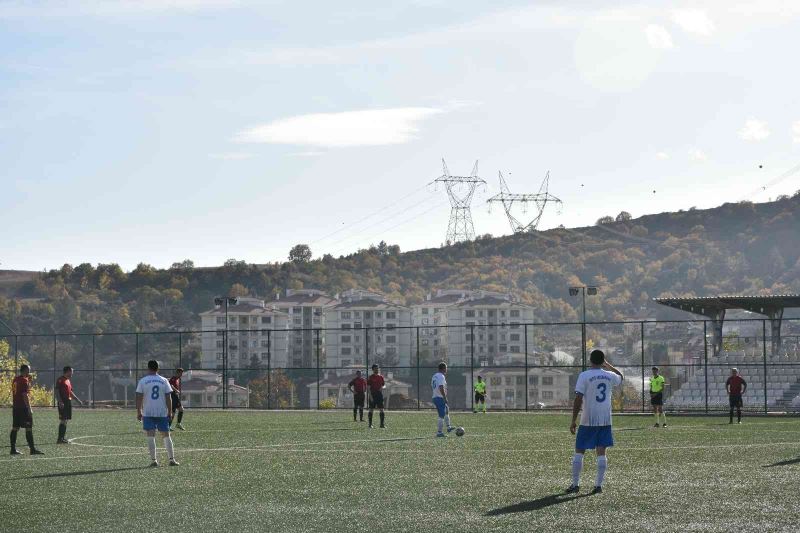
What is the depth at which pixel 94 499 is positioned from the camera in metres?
18.0

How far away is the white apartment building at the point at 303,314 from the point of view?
498 ft

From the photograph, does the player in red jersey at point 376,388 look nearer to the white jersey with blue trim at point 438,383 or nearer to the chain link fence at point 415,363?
the white jersey with blue trim at point 438,383

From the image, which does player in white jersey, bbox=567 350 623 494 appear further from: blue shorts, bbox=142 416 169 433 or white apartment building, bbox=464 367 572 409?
white apartment building, bbox=464 367 572 409

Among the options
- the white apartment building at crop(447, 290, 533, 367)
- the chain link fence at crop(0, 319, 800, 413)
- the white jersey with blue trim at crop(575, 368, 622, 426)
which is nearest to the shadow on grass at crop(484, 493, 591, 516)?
the white jersey with blue trim at crop(575, 368, 622, 426)

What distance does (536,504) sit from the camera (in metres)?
16.8

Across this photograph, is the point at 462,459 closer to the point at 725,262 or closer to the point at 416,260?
the point at 725,262

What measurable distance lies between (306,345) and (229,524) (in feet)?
452

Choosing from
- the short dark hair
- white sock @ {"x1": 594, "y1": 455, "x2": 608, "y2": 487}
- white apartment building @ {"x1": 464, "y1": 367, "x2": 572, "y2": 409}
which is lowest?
white apartment building @ {"x1": 464, "y1": 367, "x2": 572, "y2": 409}

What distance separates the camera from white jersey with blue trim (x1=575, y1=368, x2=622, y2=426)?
58.1 feet

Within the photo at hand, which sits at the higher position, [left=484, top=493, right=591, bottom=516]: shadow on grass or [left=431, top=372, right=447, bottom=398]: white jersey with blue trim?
[left=431, top=372, right=447, bottom=398]: white jersey with blue trim

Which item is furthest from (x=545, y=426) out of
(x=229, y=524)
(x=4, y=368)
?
(x=4, y=368)

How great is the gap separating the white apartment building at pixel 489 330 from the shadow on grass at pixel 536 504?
113345 mm

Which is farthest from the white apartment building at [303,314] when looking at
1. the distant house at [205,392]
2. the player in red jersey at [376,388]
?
the player in red jersey at [376,388]

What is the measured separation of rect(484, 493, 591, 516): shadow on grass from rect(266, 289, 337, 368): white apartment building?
132 meters
